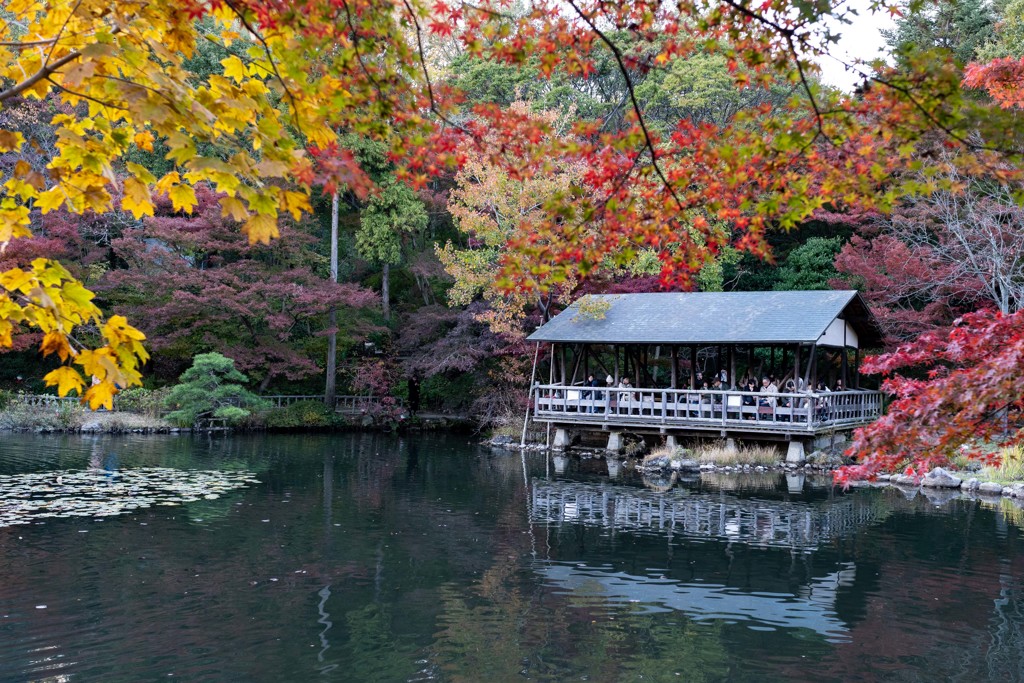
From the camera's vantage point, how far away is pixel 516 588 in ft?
32.0

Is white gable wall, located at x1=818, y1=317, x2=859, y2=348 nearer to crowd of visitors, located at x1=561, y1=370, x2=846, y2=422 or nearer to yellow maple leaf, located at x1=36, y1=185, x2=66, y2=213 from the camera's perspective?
crowd of visitors, located at x1=561, y1=370, x2=846, y2=422

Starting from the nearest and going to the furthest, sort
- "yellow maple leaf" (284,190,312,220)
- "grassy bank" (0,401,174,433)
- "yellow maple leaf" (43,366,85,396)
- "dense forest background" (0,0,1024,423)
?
"yellow maple leaf" (43,366,85,396) < "yellow maple leaf" (284,190,312,220) < "dense forest background" (0,0,1024,423) < "grassy bank" (0,401,174,433)

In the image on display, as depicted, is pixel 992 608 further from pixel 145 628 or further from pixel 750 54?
pixel 145 628

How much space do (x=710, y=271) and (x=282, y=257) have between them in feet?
46.1

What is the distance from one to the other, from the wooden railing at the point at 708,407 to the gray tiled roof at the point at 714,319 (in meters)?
1.34

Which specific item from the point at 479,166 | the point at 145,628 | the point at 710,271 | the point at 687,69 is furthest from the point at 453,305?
the point at 145,628

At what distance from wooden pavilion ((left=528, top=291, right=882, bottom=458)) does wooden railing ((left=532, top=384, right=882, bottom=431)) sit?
0.03m

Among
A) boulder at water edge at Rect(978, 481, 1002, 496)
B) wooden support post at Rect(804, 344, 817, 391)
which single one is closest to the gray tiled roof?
wooden support post at Rect(804, 344, 817, 391)

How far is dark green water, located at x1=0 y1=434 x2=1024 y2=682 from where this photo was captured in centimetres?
747

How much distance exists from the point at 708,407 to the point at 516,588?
40.5ft

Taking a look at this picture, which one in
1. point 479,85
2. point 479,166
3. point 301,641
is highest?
point 479,85

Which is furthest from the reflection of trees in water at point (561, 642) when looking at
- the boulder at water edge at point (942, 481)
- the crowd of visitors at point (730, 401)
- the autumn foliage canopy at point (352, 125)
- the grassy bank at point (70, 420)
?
the grassy bank at point (70, 420)

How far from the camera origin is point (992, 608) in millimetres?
9156

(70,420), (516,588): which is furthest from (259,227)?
(70,420)
